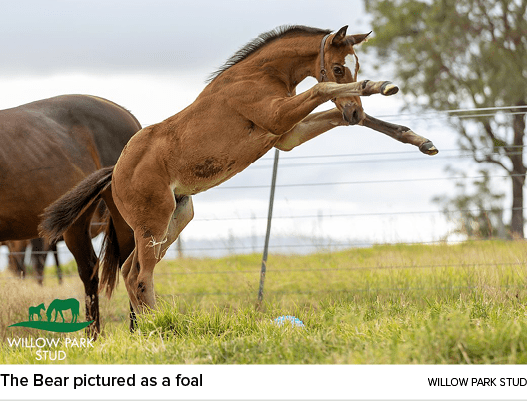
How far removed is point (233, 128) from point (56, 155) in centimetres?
251

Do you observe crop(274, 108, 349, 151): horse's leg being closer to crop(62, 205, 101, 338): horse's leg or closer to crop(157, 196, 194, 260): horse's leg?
crop(157, 196, 194, 260): horse's leg

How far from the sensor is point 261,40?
4.72 meters

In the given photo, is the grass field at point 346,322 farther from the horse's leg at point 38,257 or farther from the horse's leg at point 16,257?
the horse's leg at point 38,257

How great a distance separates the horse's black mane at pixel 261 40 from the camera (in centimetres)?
454

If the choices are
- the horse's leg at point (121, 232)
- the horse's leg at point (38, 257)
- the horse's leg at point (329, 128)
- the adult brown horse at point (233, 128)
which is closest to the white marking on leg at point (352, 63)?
the adult brown horse at point (233, 128)

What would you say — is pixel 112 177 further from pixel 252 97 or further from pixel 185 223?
pixel 252 97

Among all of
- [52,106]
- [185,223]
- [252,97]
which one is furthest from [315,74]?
[52,106]

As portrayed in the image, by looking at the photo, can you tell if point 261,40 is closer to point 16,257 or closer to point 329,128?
point 329,128

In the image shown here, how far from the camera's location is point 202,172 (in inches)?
184

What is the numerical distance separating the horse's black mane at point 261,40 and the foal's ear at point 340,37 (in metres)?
0.28

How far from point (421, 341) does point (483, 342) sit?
328 mm

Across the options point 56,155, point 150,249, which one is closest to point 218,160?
point 150,249
